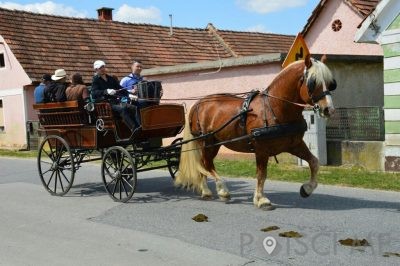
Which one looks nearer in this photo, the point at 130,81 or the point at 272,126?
the point at 272,126

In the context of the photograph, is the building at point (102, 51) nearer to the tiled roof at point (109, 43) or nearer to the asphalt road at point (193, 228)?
the tiled roof at point (109, 43)

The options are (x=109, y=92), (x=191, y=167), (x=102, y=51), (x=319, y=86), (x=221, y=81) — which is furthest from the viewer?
(x=102, y=51)

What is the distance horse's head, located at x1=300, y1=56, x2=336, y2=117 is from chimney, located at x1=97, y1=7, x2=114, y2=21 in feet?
81.2

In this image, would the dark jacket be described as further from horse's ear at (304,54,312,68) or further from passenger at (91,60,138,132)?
horse's ear at (304,54,312,68)

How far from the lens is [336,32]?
18.0m

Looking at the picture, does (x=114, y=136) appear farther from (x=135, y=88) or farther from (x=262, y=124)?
(x=262, y=124)

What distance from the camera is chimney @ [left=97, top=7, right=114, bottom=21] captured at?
30.3 meters

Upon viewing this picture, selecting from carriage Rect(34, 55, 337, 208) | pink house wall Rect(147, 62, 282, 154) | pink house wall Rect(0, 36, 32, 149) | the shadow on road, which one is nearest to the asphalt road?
the shadow on road

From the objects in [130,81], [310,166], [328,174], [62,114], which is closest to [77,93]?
[62,114]

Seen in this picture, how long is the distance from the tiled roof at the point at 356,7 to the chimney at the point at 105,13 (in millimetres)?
14740

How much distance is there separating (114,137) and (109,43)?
18.5 m

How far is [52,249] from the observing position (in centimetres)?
602

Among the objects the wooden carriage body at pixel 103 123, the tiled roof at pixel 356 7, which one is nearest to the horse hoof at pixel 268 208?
the wooden carriage body at pixel 103 123

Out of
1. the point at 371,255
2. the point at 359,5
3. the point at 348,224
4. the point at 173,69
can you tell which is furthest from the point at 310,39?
the point at 371,255
